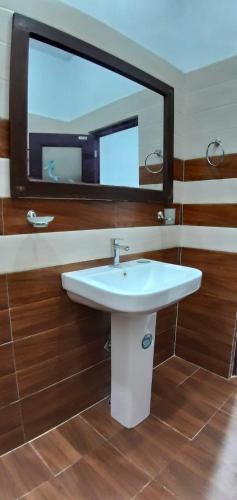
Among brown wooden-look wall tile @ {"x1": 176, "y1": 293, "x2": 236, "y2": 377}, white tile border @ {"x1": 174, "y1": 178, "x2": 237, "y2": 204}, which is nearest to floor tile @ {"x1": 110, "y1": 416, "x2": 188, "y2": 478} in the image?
brown wooden-look wall tile @ {"x1": 176, "y1": 293, "x2": 236, "y2": 377}

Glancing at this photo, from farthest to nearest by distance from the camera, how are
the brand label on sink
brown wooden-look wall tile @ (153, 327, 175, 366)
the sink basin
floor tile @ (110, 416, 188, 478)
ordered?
brown wooden-look wall tile @ (153, 327, 175, 366) < the brand label on sink < floor tile @ (110, 416, 188, 478) < the sink basin

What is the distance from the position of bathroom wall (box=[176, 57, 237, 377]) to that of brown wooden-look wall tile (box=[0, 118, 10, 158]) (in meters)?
1.14

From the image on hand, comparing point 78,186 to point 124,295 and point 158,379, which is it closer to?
point 124,295

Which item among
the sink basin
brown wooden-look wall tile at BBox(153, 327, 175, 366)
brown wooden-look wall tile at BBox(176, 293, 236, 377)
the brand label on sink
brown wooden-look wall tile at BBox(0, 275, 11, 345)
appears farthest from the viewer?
brown wooden-look wall tile at BBox(153, 327, 175, 366)

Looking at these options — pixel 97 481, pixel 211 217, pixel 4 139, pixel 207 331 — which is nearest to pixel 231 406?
pixel 207 331

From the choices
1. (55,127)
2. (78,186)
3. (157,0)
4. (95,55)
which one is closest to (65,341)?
(78,186)

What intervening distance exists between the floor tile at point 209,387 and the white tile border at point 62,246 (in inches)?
35.5

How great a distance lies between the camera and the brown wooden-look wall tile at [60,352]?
123 cm

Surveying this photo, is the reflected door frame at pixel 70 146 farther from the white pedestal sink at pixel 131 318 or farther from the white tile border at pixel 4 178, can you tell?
the white pedestal sink at pixel 131 318

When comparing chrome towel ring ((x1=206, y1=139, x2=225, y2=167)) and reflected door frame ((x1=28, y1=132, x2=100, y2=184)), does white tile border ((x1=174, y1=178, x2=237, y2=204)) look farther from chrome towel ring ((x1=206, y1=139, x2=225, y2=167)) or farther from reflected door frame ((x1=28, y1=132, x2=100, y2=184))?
reflected door frame ((x1=28, y1=132, x2=100, y2=184))

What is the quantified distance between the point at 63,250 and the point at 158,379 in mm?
1110

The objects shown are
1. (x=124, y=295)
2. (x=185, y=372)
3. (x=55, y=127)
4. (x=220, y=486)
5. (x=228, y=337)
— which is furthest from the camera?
(x=185, y=372)

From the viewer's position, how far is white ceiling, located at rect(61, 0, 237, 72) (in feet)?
4.22

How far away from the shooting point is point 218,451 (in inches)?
50.1
